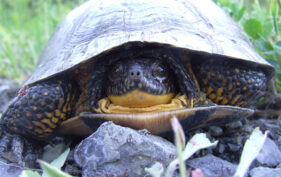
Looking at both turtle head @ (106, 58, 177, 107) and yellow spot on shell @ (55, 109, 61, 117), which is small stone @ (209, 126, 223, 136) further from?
yellow spot on shell @ (55, 109, 61, 117)

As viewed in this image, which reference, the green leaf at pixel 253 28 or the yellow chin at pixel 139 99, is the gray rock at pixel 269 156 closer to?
the yellow chin at pixel 139 99

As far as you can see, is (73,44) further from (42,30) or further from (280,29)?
(42,30)

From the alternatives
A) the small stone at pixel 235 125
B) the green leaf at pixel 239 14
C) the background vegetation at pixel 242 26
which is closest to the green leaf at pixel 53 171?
the small stone at pixel 235 125

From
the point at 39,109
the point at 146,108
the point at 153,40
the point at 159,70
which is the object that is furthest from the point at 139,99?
the point at 39,109

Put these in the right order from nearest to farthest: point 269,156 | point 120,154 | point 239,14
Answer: point 120,154 < point 269,156 < point 239,14

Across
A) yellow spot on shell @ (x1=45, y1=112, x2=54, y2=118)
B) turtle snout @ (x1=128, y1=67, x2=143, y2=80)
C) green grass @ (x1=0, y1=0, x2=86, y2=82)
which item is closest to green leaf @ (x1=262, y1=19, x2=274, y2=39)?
turtle snout @ (x1=128, y1=67, x2=143, y2=80)

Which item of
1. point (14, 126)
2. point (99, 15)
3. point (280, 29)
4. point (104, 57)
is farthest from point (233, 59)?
point (14, 126)

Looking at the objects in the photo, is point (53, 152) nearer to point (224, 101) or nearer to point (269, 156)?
point (224, 101)
